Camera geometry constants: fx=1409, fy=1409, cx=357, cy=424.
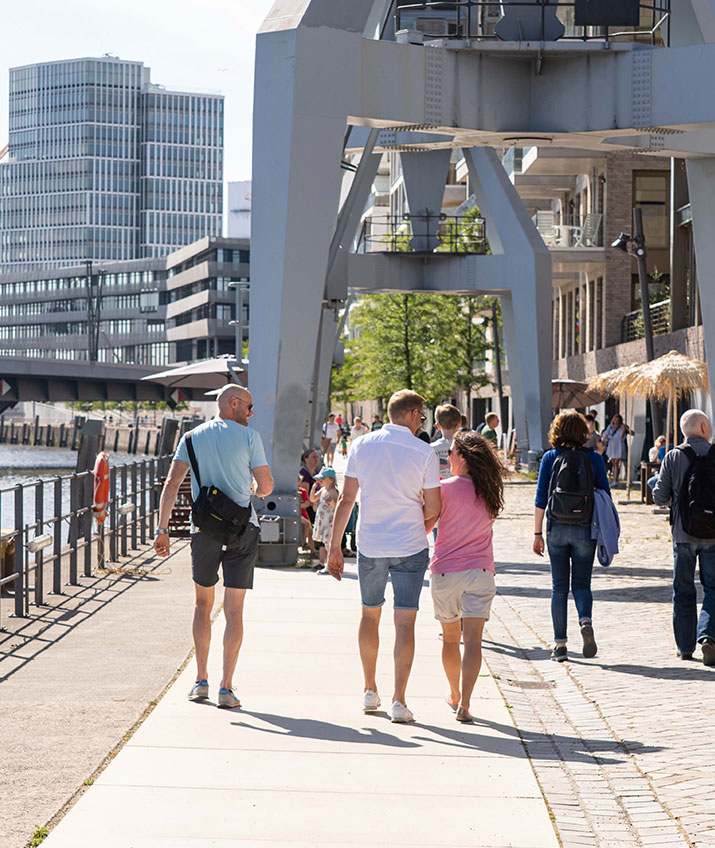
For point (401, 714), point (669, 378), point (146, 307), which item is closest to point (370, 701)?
point (401, 714)

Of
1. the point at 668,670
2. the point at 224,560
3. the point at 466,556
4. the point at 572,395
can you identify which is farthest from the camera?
the point at 572,395

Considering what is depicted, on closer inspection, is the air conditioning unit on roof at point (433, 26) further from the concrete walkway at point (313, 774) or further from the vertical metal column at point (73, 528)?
the concrete walkway at point (313, 774)

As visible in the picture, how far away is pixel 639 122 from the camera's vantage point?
1620 cm

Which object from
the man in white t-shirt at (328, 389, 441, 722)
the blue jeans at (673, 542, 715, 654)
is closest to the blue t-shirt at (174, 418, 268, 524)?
the man in white t-shirt at (328, 389, 441, 722)

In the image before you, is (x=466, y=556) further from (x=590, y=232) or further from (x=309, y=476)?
(x=590, y=232)

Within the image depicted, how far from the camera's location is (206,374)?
30922 mm

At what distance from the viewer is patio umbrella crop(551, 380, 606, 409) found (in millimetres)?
38469

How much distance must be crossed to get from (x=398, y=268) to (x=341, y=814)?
30.5 metres

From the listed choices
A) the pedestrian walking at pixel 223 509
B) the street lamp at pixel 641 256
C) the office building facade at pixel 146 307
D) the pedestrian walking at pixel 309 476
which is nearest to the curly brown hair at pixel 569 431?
the pedestrian walking at pixel 223 509

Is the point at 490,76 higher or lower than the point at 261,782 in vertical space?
higher

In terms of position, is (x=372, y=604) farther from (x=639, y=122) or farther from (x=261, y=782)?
(x=639, y=122)

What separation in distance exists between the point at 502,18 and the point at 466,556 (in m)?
11.2

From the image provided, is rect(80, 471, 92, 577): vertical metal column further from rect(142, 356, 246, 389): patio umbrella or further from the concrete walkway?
rect(142, 356, 246, 389): patio umbrella

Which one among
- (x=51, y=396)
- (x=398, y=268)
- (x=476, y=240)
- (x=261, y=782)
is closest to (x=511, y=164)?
(x=476, y=240)
